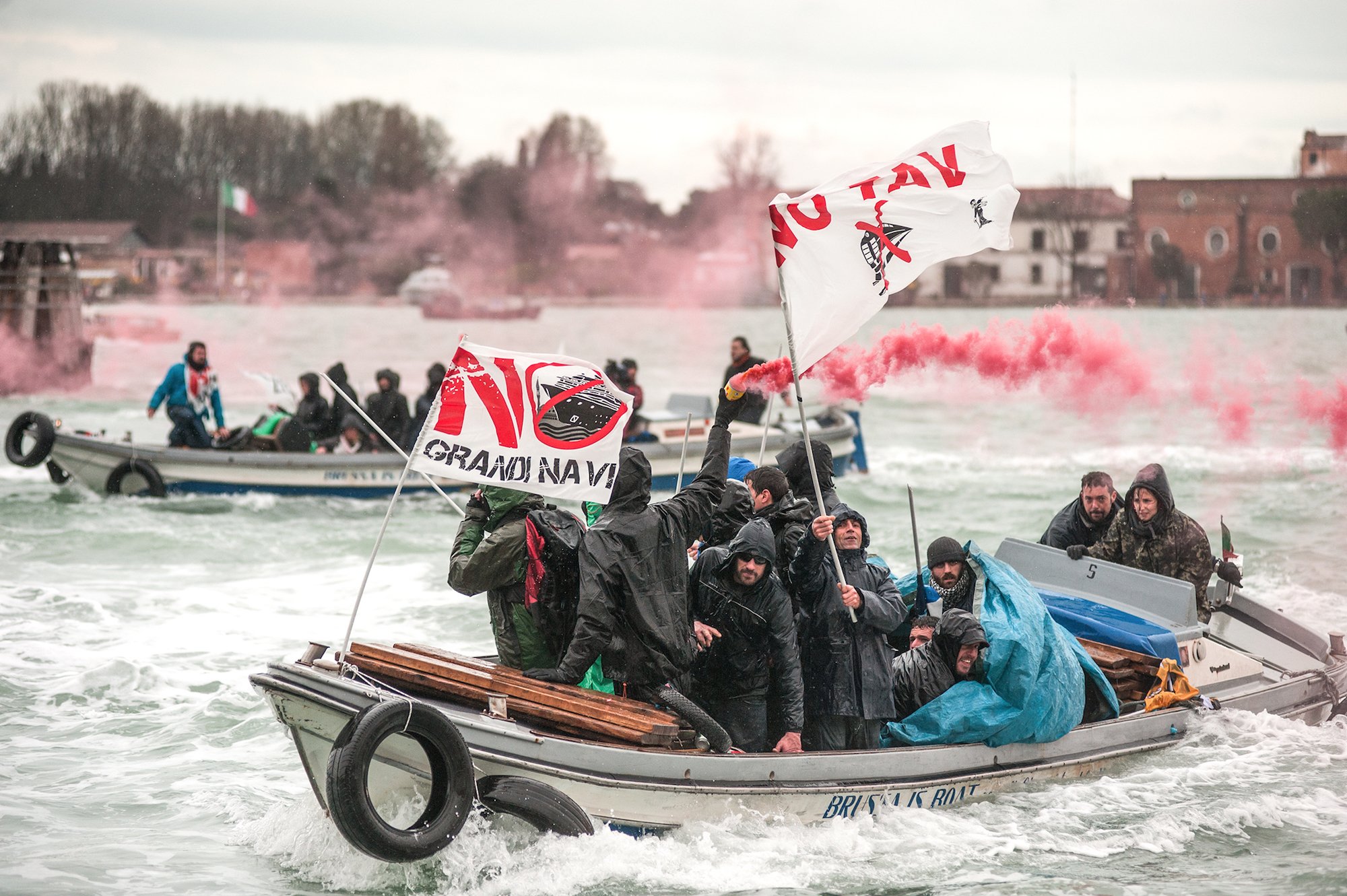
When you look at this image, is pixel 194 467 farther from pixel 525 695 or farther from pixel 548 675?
pixel 525 695

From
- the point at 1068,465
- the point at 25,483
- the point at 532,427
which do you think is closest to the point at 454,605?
the point at 532,427

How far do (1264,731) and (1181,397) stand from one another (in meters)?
34.4

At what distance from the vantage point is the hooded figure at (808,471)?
825 centimetres

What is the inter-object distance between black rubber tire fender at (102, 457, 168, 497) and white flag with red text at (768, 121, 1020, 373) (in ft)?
44.8

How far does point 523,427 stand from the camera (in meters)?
7.10

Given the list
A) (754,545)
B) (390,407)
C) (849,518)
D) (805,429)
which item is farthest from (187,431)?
(754,545)

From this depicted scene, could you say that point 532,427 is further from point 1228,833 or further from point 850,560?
point 1228,833

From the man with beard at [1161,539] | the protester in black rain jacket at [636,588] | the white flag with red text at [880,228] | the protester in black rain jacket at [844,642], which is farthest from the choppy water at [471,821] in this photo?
the white flag with red text at [880,228]

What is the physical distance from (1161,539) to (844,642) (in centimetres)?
343

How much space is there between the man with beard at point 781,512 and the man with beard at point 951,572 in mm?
719

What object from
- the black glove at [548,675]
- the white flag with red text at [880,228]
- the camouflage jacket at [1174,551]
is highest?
the white flag with red text at [880,228]

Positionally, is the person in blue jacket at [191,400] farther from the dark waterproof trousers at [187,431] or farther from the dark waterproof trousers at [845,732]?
the dark waterproof trousers at [845,732]

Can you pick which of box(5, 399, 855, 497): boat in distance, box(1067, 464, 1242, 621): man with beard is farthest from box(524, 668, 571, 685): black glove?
box(5, 399, 855, 497): boat in distance

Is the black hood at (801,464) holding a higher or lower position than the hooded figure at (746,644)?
higher
